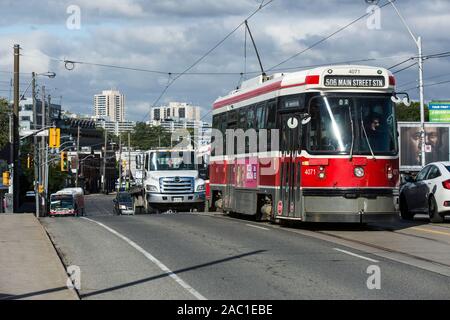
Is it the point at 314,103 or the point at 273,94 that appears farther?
the point at 273,94

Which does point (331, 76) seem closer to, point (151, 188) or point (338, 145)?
point (338, 145)

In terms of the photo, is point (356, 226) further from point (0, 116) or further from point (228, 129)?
point (0, 116)

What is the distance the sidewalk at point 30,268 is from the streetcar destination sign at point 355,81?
23.7 feet

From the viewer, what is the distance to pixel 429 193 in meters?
21.7

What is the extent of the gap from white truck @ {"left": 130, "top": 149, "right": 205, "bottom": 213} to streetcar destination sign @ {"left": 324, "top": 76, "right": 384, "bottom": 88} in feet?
52.3

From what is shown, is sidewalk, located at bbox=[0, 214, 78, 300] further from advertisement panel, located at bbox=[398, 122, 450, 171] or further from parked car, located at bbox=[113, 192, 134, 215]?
parked car, located at bbox=[113, 192, 134, 215]

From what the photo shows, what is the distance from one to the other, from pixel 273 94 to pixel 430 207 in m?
5.75

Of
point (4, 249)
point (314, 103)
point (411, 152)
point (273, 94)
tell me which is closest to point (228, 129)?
point (273, 94)

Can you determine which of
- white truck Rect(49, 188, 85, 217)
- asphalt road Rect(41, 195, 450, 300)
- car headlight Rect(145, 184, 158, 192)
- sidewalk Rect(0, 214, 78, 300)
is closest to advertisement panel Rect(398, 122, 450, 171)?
car headlight Rect(145, 184, 158, 192)

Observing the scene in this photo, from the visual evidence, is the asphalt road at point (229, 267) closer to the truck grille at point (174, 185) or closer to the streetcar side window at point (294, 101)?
the streetcar side window at point (294, 101)

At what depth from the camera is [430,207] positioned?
71.6ft

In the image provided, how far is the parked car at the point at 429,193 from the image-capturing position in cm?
2103

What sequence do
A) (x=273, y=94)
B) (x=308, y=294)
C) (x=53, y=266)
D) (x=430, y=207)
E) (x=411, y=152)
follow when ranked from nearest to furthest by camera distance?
1. (x=308, y=294)
2. (x=53, y=266)
3. (x=273, y=94)
4. (x=430, y=207)
5. (x=411, y=152)
